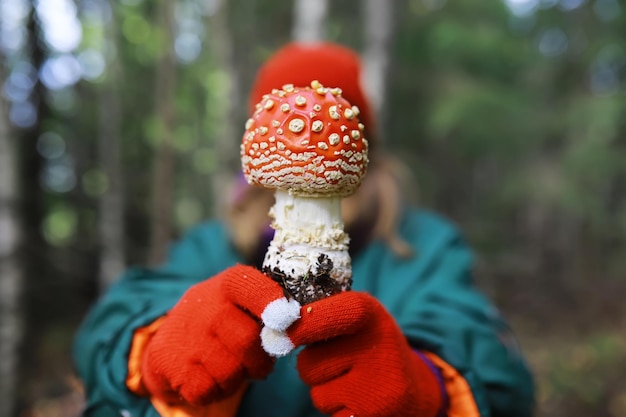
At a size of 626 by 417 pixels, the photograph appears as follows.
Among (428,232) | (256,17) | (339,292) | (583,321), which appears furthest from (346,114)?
(583,321)

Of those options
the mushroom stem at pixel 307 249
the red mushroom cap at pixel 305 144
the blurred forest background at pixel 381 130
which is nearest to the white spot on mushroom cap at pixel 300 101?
the red mushroom cap at pixel 305 144

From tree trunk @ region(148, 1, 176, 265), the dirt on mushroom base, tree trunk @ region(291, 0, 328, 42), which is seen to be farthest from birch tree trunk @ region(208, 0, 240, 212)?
the dirt on mushroom base

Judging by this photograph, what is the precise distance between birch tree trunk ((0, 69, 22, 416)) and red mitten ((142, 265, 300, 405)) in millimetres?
2307

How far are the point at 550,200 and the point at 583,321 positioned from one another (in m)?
2.59

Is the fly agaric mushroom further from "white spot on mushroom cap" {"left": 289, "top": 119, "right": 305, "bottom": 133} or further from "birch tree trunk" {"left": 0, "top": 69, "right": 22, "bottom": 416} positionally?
"birch tree trunk" {"left": 0, "top": 69, "right": 22, "bottom": 416}

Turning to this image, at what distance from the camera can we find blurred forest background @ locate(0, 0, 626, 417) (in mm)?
4609

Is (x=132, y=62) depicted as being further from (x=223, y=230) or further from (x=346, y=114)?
(x=346, y=114)

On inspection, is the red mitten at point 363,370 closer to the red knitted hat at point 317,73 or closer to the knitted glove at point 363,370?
the knitted glove at point 363,370

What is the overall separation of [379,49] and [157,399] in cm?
395

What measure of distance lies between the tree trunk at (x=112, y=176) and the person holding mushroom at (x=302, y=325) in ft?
13.7

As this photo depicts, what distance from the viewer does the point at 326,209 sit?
44.2 inches

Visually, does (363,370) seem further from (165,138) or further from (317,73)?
(165,138)

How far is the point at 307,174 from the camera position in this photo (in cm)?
102

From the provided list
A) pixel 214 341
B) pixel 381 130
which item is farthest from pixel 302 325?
pixel 381 130
